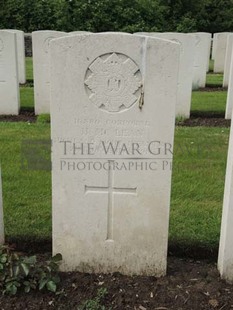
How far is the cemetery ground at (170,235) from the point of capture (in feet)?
8.98

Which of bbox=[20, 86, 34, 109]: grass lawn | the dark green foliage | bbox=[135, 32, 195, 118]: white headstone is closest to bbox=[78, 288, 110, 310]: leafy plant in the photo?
bbox=[135, 32, 195, 118]: white headstone

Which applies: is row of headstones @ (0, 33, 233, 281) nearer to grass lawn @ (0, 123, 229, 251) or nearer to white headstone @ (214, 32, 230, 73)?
grass lawn @ (0, 123, 229, 251)

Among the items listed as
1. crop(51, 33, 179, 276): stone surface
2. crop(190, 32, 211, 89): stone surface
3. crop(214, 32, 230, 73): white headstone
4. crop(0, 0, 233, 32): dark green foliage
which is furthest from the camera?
crop(0, 0, 233, 32): dark green foliage

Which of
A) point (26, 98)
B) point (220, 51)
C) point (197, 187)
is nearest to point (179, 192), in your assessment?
point (197, 187)

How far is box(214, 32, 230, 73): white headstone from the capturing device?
14.2 metres

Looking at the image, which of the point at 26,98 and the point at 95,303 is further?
the point at 26,98

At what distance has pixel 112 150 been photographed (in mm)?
2807

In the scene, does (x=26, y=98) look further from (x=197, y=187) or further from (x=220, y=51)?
(x=220, y=51)

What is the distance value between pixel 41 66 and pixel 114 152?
5183mm

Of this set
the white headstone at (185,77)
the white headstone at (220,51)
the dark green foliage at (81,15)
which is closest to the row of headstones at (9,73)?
the white headstone at (185,77)

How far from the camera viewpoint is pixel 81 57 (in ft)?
Answer: 8.63

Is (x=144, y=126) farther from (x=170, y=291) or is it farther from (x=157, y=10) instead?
(x=157, y=10)

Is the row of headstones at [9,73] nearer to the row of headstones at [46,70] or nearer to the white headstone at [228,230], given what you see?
the row of headstones at [46,70]

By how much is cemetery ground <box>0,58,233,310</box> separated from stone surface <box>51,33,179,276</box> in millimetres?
186
